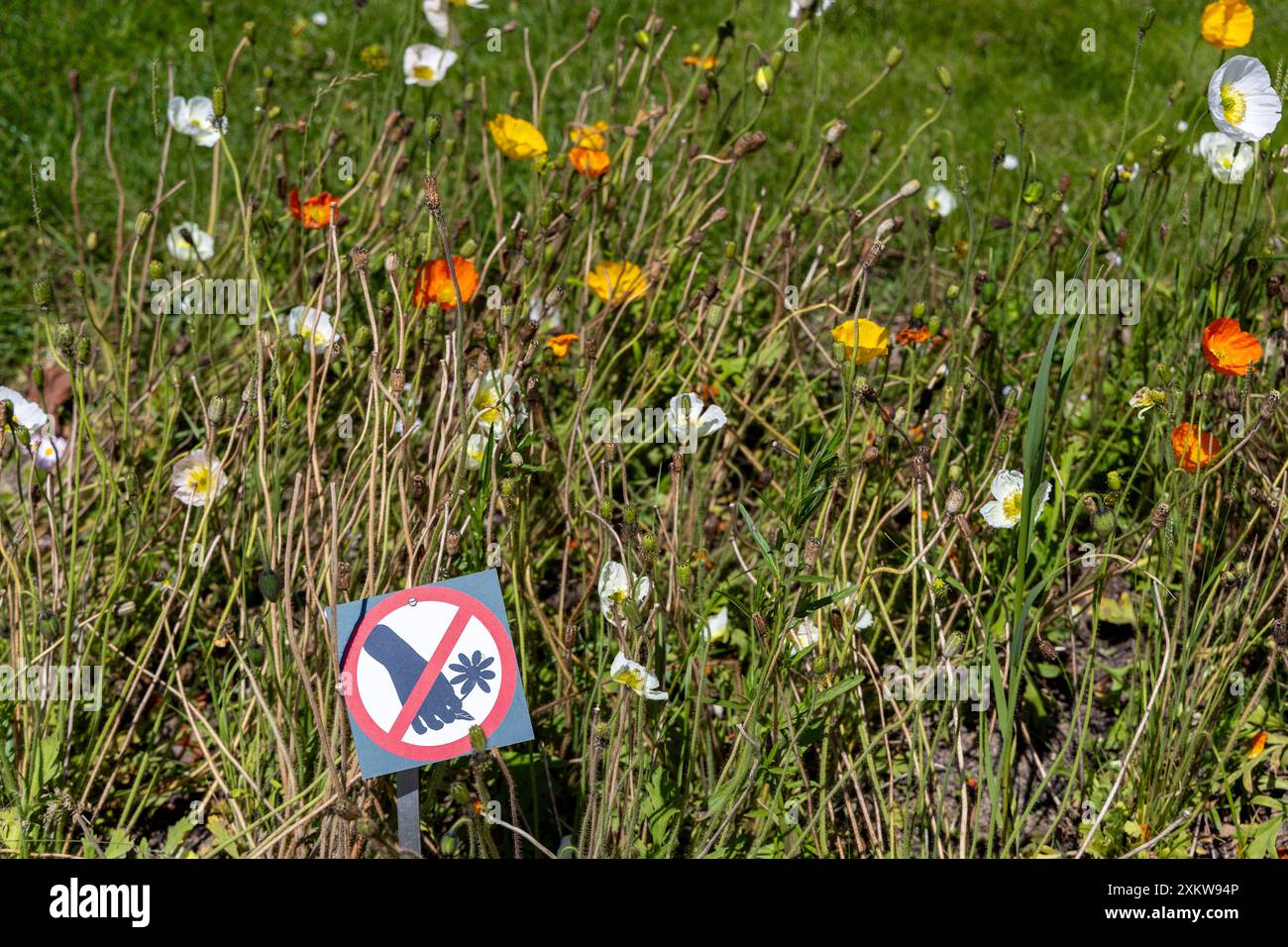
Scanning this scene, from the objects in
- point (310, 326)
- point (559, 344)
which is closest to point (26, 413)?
point (310, 326)

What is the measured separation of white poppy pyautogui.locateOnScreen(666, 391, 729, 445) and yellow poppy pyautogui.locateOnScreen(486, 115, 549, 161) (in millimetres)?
559

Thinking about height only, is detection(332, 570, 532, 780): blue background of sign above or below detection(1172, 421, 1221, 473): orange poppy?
below

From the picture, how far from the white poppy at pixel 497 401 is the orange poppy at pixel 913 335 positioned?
54cm

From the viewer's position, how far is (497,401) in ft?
4.55

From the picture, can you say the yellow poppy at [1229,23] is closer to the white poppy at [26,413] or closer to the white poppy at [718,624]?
the white poppy at [718,624]

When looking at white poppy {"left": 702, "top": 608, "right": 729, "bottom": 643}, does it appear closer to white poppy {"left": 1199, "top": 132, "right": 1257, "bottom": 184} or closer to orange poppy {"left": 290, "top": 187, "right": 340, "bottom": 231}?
orange poppy {"left": 290, "top": 187, "right": 340, "bottom": 231}

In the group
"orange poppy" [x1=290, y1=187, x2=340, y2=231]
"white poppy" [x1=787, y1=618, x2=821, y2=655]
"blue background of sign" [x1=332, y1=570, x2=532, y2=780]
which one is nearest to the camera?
"blue background of sign" [x1=332, y1=570, x2=532, y2=780]

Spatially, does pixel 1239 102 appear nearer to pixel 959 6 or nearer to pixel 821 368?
pixel 821 368

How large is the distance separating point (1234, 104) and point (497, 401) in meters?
1.03

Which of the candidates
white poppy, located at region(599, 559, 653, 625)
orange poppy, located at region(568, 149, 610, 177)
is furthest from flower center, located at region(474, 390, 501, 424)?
orange poppy, located at region(568, 149, 610, 177)
